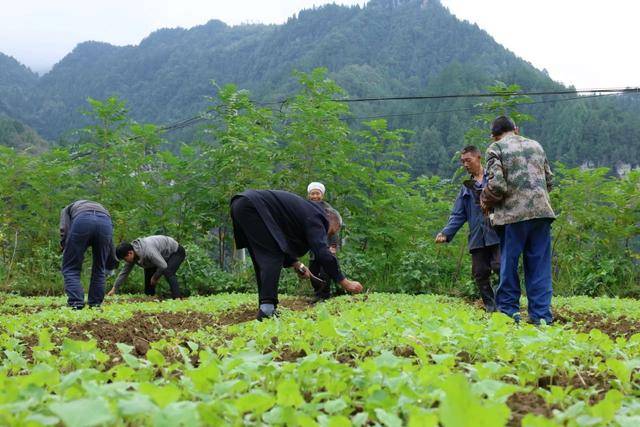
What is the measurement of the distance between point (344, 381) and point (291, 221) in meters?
3.41

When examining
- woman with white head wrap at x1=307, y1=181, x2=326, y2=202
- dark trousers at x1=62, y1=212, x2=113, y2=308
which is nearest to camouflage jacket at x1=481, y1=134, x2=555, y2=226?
woman with white head wrap at x1=307, y1=181, x2=326, y2=202

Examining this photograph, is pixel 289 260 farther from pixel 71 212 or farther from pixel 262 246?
pixel 71 212

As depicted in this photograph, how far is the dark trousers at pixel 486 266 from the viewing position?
6645 mm

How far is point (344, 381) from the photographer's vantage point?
2033 mm

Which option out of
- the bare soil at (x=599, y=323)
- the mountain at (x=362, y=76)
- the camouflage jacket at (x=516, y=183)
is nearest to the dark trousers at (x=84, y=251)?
the camouflage jacket at (x=516, y=183)

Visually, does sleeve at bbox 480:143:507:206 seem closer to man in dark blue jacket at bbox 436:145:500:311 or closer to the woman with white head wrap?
man in dark blue jacket at bbox 436:145:500:311

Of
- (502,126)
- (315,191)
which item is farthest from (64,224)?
(502,126)

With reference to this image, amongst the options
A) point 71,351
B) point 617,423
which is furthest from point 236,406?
point 71,351

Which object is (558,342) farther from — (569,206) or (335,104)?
(335,104)

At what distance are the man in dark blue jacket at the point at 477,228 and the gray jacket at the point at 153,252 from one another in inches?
196

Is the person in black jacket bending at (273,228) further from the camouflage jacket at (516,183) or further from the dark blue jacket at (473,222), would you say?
the dark blue jacket at (473,222)

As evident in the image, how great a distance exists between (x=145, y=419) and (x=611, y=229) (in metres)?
10.7

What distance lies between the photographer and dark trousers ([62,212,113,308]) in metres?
7.11

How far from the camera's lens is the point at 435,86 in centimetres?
8575
